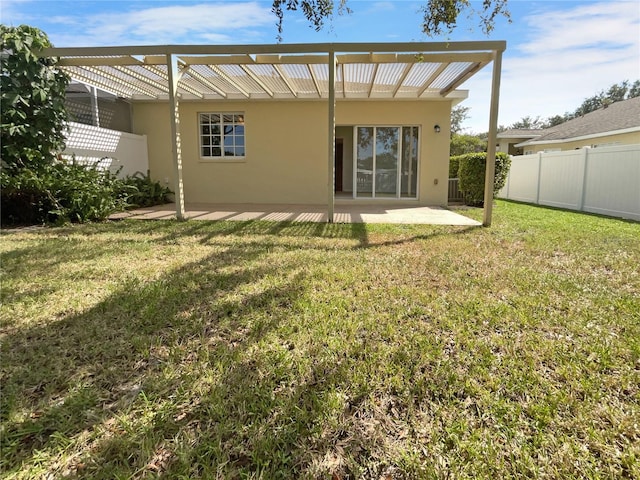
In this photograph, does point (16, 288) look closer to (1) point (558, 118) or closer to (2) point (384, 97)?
(2) point (384, 97)

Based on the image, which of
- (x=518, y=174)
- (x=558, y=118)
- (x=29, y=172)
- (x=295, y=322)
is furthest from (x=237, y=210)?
(x=558, y=118)

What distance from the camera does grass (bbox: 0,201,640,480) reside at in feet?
5.59

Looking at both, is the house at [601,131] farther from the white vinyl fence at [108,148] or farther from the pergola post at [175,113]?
the white vinyl fence at [108,148]

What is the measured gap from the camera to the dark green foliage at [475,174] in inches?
459

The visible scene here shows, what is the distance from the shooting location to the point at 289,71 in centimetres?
903

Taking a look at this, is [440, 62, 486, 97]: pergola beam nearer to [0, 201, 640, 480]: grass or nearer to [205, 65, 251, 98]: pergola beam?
[0, 201, 640, 480]: grass

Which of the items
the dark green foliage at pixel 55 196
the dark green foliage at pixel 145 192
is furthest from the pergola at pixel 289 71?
the dark green foliage at pixel 145 192

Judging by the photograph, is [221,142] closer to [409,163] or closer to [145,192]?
[145,192]

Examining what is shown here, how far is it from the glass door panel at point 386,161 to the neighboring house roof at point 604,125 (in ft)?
29.9

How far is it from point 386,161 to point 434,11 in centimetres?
657

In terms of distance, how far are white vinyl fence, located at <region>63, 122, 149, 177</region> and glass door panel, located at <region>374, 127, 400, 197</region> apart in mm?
7669

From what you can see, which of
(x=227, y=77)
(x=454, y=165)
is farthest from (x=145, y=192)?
(x=454, y=165)

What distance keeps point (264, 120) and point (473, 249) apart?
8.49 m

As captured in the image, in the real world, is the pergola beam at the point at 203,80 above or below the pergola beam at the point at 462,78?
above
